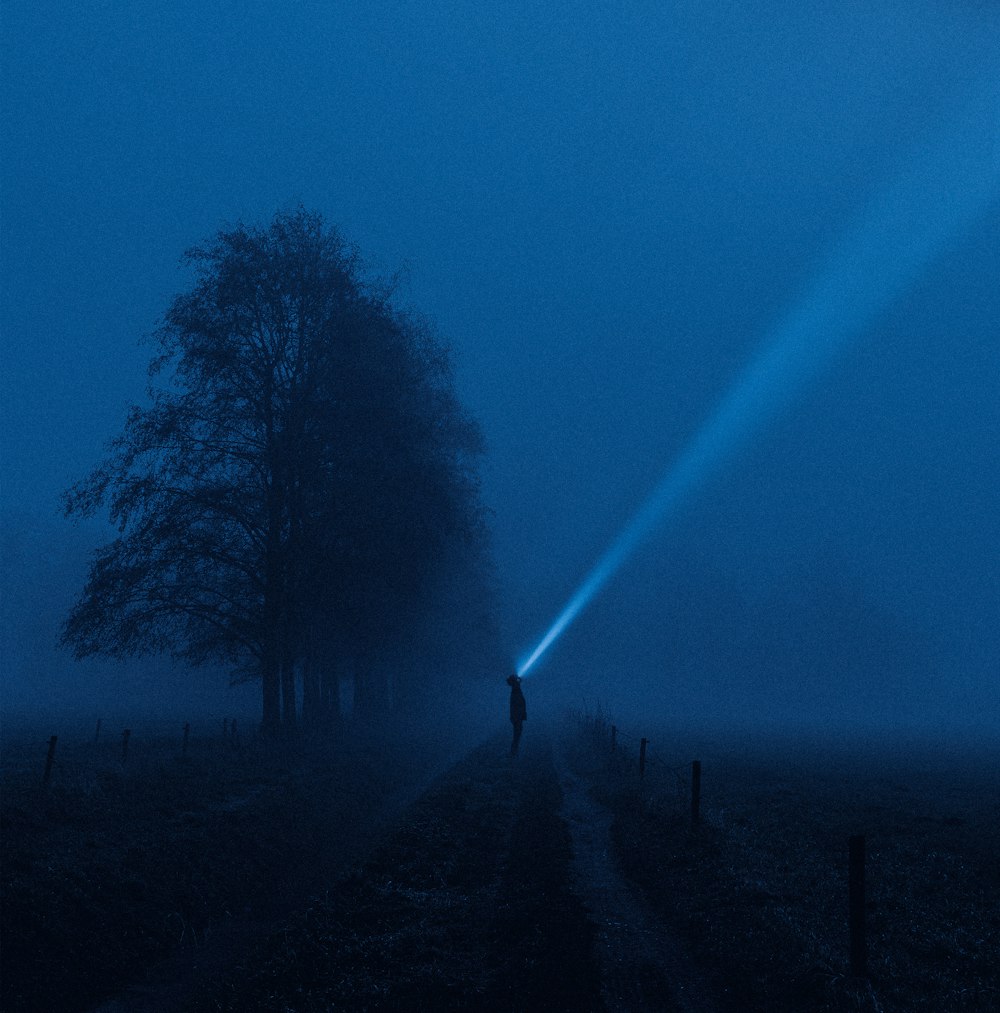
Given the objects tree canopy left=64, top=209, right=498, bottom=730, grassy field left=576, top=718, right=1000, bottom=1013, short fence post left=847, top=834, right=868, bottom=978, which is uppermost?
tree canopy left=64, top=209, right=498, bottom=730

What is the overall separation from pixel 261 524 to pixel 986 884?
23.5m

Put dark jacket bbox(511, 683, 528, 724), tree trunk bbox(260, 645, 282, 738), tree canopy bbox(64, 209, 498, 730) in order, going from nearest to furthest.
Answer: tree canopy bbox(64, 209, 498, 730) → tree trunk bbox(260, 645, 282, 738) → dark jacket bbox(511, 683, 528, 724)

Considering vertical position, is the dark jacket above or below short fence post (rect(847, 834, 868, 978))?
below

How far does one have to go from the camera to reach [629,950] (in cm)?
1013

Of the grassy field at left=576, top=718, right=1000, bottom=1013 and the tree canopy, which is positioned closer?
the grassy field at left=576, top=718, right=1000, bottom=1013

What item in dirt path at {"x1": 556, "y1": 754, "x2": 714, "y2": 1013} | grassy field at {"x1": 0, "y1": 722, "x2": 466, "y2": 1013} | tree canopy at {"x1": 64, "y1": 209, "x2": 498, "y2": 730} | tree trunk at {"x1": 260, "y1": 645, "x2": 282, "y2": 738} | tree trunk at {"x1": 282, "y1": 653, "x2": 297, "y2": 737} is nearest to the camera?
dirt path at {"x1": 556, "y1": 754, "x2": 714, "y2": 1013}

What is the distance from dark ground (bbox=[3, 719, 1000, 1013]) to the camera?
29.3 feet

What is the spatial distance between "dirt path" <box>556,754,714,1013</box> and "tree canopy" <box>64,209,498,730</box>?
15780 mm

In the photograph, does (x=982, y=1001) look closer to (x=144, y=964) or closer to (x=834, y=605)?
(x=144, y=964)

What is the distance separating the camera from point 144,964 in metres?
10.1

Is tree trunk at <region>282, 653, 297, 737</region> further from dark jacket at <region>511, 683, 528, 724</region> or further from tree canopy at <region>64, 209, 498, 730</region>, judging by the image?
dark jacket at <region>511, 683, 528, 724</region>

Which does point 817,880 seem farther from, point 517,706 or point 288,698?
point 288,698

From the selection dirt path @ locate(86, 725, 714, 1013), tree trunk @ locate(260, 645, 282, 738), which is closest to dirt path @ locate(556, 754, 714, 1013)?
dirt path @ locate(86, 725, 714, 1013)

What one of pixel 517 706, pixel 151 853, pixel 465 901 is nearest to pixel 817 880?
pixel 465 901
